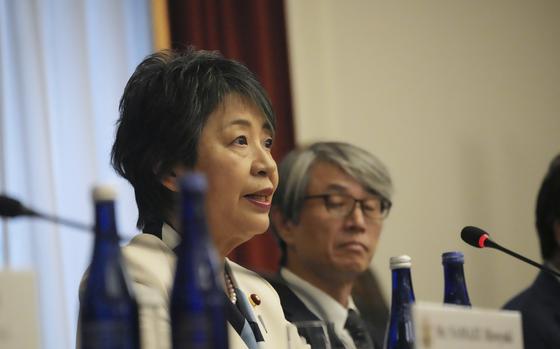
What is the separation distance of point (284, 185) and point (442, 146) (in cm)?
164

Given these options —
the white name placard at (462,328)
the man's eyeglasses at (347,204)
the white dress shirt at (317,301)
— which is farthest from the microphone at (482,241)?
the man's eyeglasses at (347,204)

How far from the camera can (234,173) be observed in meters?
1.94

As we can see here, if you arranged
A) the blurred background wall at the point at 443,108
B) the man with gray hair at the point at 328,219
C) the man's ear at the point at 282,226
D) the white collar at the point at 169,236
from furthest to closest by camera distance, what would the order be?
the blurred background wall at the point at 443,108 < the man's ear at the point at 282,226 < the man with gray hair at the point at 328,219 < the white collar at the point at 169,236

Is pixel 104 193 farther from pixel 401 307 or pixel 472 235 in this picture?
pixel 472 235

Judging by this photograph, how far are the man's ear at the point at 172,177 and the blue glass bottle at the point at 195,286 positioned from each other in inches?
38.6

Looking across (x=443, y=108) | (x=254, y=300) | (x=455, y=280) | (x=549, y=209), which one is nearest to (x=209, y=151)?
(x=254, y=300)

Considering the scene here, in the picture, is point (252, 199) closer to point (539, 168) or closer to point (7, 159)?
point (7, 159)

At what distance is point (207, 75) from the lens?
6.68ft

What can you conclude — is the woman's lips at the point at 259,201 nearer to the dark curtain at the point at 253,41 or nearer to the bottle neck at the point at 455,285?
the bottle neck at the point at 455,285

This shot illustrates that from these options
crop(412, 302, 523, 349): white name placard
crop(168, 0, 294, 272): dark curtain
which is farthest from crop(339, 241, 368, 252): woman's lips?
crop(412, 302, 523, 349): white name placard

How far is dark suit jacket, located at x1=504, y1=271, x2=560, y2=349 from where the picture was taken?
2.53 m

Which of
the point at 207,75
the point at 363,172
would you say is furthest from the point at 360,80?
the point at 207,75

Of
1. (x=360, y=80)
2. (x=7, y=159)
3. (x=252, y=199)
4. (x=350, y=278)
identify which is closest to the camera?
(x=252, y=199)

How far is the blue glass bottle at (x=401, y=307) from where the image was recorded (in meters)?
1.56
